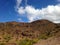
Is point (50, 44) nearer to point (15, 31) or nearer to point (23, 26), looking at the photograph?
point (15, 31)

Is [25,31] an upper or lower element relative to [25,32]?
upper

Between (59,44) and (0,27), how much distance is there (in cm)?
9731

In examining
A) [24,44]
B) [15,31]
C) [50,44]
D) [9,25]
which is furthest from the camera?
[9,25]

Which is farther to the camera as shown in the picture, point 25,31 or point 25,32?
point 25,31

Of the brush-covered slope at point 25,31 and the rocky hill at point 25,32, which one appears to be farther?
the brush-covered slope at point 25,31

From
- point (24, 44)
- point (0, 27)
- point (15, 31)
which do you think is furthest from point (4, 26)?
point (24, 44)

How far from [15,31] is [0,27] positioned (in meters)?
13.8

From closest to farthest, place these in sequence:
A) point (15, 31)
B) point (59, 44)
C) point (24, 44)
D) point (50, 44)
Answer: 1. point (59, 44)
2. point (50, 44)
3. point (24, 44)
4. point (15, 31)

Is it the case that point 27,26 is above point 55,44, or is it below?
above

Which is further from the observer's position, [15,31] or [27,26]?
[27,26]

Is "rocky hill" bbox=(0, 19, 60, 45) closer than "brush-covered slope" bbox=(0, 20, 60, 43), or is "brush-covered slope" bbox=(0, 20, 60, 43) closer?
"rocky hill" bbox=(0, 19, 60, 45)

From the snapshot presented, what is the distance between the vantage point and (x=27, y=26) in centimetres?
12962

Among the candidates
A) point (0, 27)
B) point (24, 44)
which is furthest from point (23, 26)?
point (24, 44)

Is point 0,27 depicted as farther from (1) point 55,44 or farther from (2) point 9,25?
(1) point 55,44
